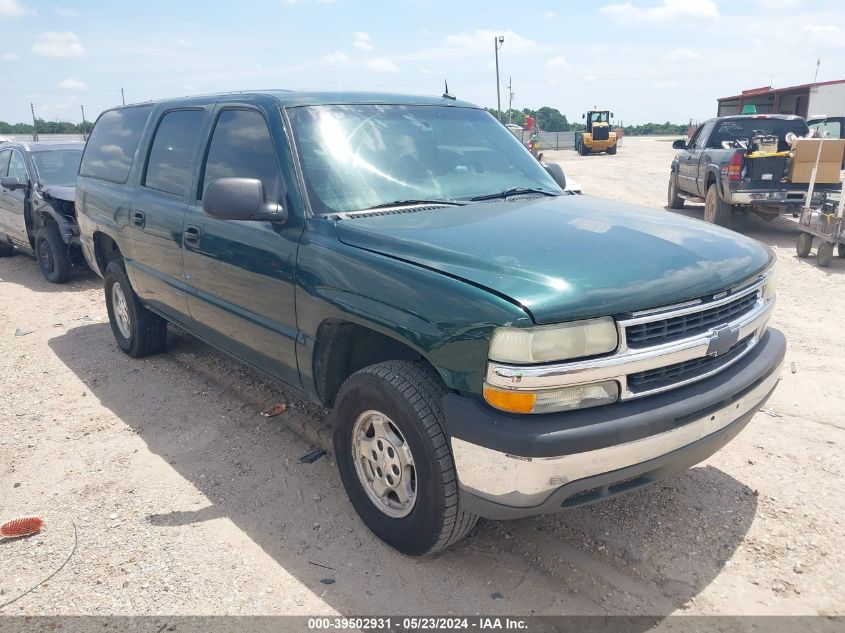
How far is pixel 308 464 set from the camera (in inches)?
151

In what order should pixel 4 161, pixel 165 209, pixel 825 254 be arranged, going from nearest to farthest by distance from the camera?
1. pixel 165 209
2. pixel 825 254
3. pixel 4 161

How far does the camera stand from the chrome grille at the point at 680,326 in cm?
246

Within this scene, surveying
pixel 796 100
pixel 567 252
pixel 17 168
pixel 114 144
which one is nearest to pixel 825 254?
pixel 567 252

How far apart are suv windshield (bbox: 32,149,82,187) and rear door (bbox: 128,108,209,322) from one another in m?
5.07

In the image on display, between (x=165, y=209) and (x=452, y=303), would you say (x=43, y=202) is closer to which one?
(x=165, y=209)

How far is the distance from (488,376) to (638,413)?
571mm

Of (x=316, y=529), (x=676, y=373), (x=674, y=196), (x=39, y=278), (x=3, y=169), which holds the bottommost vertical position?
(x=39, y=278)

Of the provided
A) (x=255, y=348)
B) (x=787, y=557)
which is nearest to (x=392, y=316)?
(x=255, y=348)

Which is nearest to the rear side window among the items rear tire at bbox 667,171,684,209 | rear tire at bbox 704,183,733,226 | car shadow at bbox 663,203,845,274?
car shadow at bbox 663,203,845,274

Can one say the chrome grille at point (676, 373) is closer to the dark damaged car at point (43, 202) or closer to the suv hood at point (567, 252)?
the suv hood at point (567, 252)

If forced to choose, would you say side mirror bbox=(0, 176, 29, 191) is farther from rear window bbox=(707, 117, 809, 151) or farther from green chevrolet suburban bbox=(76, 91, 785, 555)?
rear window bbox=(707, 117, 809, 151)

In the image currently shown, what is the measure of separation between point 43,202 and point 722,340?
8.71 meters

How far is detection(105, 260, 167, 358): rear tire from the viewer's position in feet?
17.7

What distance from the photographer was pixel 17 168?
943 cm
